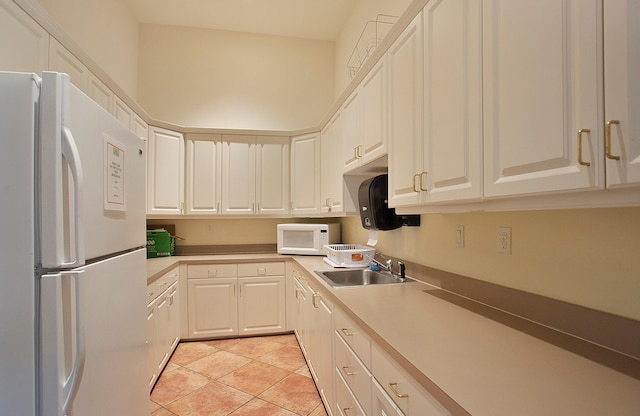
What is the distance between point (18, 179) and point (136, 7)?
3.36 m

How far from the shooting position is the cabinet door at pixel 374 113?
68.4 inches

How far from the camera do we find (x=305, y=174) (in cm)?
339

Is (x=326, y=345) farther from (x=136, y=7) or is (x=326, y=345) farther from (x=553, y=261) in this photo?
(x=136, y=7)

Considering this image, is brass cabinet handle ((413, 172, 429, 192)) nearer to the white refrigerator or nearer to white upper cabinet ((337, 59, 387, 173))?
white upper cabinet ((337, 59, 387, 173))

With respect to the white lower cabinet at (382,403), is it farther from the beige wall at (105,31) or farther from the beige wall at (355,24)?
the beige wall at (105,31)

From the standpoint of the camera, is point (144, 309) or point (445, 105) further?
point (144, 309)

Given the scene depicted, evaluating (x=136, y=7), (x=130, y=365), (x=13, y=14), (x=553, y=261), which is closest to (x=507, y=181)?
(x=553, y=261)

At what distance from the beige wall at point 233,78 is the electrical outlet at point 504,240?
9.87 ft

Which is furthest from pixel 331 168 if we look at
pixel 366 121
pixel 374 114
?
pixel 374 114

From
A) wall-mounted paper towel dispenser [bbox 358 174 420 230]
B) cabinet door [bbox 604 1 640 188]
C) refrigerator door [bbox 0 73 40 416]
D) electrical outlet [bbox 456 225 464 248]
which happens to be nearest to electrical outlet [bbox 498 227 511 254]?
electrical outlet [bbox 456 225 464 248]

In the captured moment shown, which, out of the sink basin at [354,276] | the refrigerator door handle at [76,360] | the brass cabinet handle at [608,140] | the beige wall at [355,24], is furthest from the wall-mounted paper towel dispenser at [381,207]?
the refrigerator door handle at [76,360]

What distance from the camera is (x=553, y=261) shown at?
3.45 feet

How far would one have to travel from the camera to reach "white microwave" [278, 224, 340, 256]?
3.19 metres

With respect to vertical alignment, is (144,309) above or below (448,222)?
below
